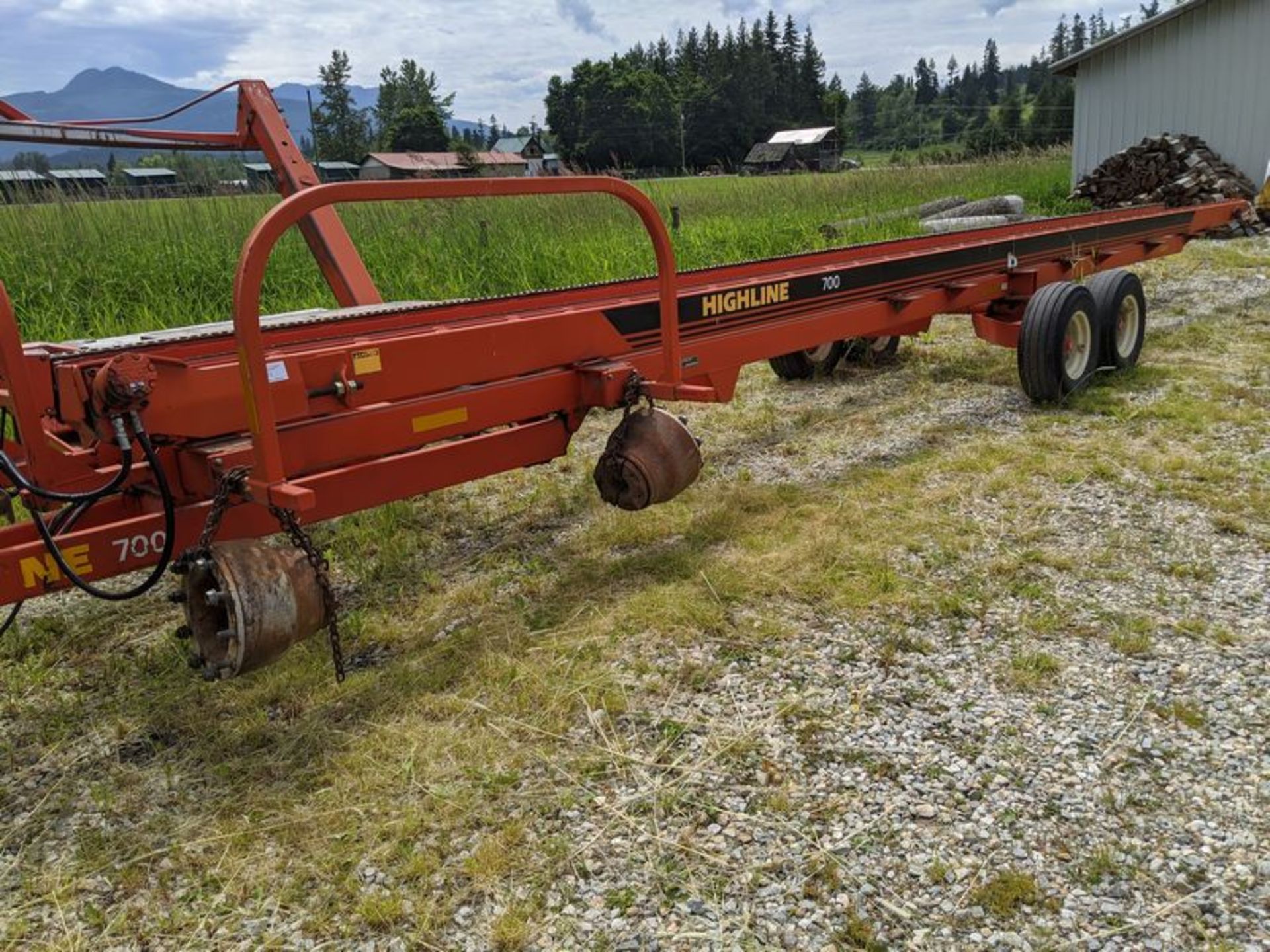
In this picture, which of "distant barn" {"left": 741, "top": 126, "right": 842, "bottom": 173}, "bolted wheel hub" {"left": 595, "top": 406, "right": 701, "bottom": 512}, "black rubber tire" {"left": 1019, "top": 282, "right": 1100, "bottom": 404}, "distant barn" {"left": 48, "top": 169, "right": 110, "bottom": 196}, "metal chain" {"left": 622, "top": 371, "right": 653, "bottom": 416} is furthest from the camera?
"distant barn" {"left": 741, "top": 126, "right": 842, "bottom": 173}

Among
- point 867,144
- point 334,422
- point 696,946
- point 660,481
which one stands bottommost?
point 696,946

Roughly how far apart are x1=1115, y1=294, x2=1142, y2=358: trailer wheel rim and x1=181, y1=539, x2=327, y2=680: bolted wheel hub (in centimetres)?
554

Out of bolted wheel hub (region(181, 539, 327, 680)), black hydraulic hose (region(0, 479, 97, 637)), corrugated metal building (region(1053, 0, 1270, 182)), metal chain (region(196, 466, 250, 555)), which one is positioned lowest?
bolted wheel hub (region(181, 539, 327, 680))

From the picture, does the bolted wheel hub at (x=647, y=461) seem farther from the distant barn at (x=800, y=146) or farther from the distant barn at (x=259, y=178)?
the distant barn at (x=800, y=146)

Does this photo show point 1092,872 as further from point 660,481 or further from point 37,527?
point 37,527

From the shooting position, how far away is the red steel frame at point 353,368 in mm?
2658

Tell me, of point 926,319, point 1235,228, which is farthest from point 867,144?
point 926,319

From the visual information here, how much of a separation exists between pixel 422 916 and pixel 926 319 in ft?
15.2

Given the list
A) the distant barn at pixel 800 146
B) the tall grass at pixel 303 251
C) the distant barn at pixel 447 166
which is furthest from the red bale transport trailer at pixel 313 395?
the distant barn at pixel 800 146

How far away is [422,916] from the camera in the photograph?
2.16 m

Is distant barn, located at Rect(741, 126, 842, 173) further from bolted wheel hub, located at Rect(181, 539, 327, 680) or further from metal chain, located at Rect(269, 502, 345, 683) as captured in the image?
bolted wheel hub, located at Rect(181, 539, 327, 680)

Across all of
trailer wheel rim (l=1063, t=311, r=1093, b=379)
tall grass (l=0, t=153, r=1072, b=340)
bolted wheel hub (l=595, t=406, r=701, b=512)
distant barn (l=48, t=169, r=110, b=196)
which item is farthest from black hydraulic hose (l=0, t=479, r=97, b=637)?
distant barn (l=48, t=169, r=110, b=196)

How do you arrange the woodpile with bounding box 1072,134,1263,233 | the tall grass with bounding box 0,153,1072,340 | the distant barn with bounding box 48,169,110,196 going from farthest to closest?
the woodpile with bounding box 1072,134,1263,233
the distant barn with bounding box 48,169,110,196
the tall grass with bounding box 0,153,1072,340

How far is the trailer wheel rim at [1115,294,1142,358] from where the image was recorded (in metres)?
6.29
